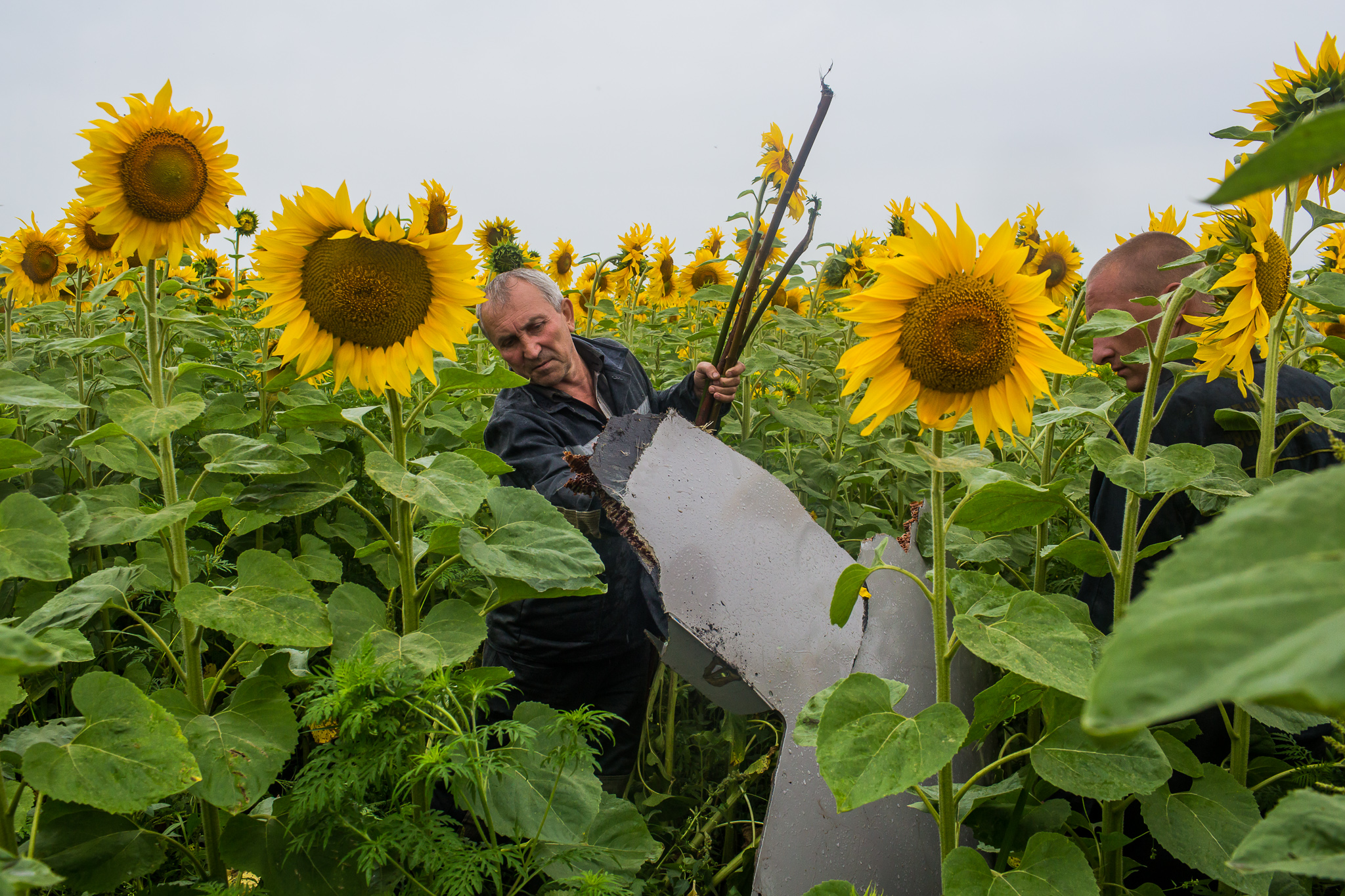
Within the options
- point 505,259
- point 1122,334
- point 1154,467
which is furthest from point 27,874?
point 505,259

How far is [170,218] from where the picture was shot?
6.44 ft

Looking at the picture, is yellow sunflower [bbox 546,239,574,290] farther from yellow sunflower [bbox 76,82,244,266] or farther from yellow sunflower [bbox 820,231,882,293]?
yellow sunflower [bbox 76,82,244,266]

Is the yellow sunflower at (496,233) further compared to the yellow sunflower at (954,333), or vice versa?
the yellow sunflower at (496,233)

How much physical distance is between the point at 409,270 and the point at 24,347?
11.3 ft

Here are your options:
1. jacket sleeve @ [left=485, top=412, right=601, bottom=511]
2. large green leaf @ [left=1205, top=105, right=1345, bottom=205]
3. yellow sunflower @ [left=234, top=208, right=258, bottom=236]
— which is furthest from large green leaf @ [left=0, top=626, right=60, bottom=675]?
yellow sunflower @ [left=234, top=208, right=258, bottom=236]

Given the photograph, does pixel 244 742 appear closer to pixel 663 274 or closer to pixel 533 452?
pixel 533 452

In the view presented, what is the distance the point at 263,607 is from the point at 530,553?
428mm

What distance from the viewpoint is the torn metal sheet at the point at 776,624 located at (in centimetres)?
139

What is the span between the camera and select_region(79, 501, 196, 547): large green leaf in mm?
1343

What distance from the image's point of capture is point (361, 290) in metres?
1.56

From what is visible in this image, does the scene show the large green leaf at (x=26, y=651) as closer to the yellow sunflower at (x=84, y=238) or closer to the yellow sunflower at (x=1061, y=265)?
the yellow sunflower at (x=84, y=238)

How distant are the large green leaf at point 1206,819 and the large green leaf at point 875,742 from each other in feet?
1.53

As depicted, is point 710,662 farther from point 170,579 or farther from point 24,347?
point 24,347

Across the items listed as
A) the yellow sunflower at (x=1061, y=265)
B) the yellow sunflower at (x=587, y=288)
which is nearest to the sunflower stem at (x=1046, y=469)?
the yellow sunflower at (x=1061, y=265)
